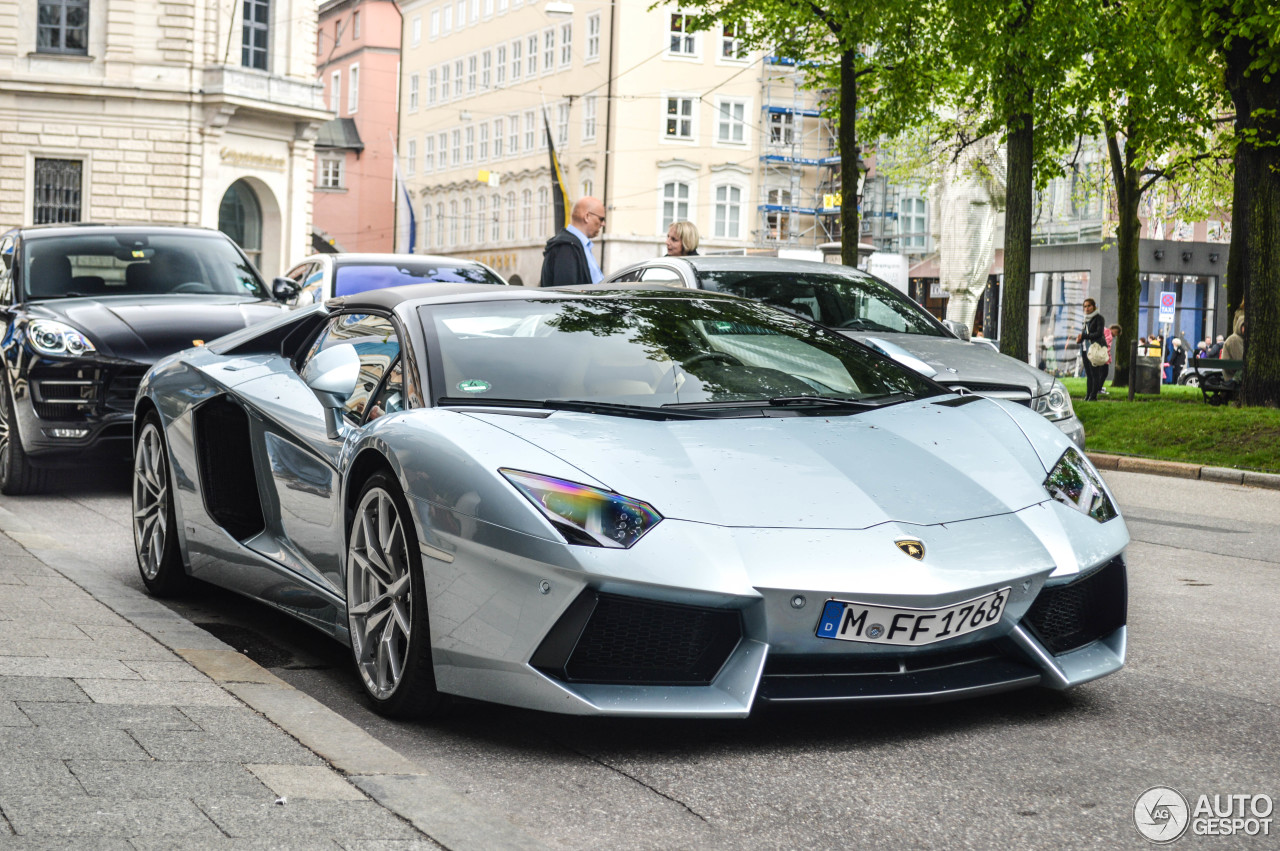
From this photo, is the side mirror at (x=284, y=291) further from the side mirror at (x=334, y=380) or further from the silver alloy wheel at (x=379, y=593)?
the silver alloy wheel at (x=379, y=593)

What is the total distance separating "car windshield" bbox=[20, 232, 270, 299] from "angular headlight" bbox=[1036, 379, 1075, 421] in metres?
5.33

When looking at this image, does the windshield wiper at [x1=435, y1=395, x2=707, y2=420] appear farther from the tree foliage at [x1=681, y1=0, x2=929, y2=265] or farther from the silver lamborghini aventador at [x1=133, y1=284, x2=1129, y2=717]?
the tree foliage at [x1=681, y1=0, x2=929, y2=265]

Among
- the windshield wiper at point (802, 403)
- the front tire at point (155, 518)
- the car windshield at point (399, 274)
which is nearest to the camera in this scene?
the windshield wiper at point (802, 403)

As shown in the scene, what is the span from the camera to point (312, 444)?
520 centimetres

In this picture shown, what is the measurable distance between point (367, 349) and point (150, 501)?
1866 mm

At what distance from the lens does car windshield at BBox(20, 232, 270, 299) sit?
36.0 feet

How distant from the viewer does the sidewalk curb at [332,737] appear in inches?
133

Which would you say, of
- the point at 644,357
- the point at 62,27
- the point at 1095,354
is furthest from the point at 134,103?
the point at 644,357

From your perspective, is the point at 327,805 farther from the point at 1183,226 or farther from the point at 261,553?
the point at 1183,226

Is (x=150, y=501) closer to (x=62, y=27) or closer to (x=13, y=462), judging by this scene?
(x=13, y=462)

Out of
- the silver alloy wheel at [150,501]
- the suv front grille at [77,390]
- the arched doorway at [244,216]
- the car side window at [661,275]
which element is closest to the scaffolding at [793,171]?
the arched doorway at [244,216]

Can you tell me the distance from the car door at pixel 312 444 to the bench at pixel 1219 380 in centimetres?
1564

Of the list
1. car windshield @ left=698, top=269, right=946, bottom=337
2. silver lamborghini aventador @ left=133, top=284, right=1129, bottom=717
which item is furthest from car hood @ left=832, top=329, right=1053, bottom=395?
silver lamborghini aventador @ left=133, top=284, right=1129, bottom=717

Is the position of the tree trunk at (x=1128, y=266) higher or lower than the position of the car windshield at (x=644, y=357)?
higher
